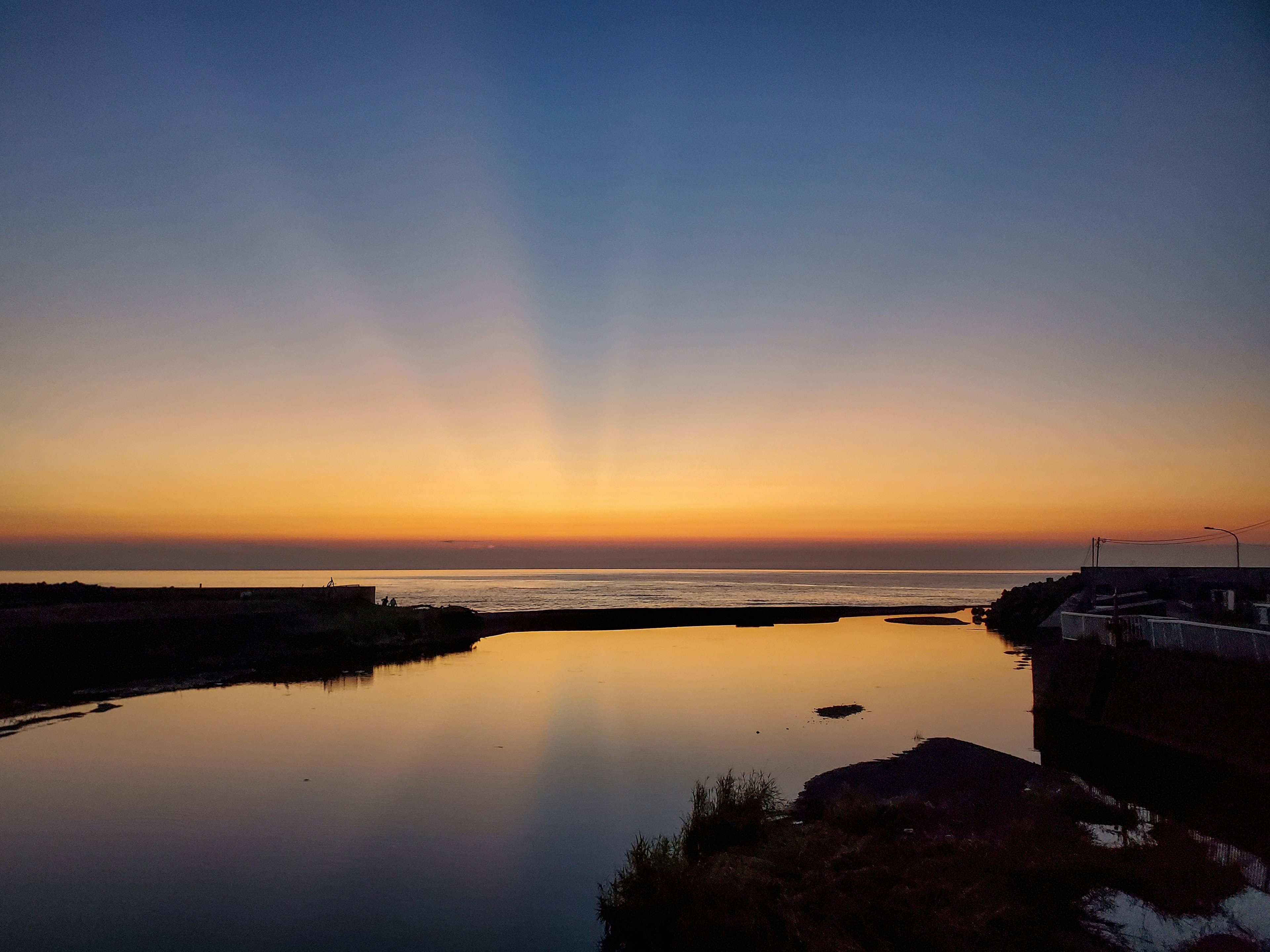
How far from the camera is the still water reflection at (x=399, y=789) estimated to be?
12.7 m

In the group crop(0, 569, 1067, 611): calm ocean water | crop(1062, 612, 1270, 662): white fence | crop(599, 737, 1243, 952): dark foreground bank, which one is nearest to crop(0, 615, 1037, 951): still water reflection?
crop(599, 737, 1243, 952): dark foreground bank

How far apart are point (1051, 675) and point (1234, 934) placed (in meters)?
16.2

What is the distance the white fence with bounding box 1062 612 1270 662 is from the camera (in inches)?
704

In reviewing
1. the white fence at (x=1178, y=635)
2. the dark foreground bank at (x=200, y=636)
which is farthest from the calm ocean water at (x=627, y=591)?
the white fence at (x=1178, y=635)

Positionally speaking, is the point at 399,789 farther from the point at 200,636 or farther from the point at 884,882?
the point at 200,636

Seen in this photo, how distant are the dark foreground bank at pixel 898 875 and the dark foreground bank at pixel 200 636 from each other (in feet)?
90.9

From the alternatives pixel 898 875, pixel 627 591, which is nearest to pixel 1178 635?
pixel 898 875

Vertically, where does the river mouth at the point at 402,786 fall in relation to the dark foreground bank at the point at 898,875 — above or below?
below

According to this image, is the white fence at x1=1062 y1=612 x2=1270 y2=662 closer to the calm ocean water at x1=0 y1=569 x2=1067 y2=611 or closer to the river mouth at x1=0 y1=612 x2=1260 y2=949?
the river mouth at x1=0 y1=612 x2=1260 y2=949

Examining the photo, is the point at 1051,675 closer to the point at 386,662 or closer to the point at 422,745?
the point at 422,745

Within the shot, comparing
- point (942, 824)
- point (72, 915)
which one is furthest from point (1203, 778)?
point (72, 915)

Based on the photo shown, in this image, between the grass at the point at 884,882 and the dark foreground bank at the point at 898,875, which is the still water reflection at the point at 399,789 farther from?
the dark foreground bank at the point at 898,875

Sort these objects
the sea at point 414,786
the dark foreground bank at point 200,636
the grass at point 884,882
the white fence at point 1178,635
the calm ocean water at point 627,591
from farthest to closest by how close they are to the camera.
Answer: the calm ocean water at point 627,591 < the dark foreground bank at point 200,636 < the white fence at point 1178,635 < the sea at point 414,786 < the grass at point 884,882

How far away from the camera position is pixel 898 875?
38.5 feet
